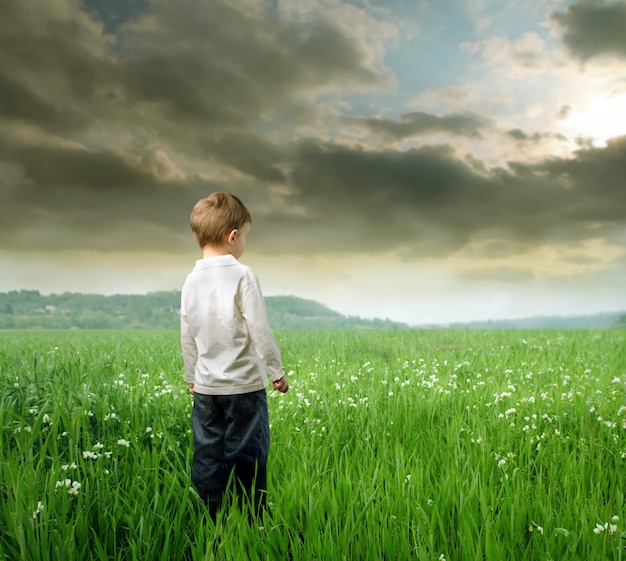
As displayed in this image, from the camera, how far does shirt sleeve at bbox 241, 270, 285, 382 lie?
3594 millimetres

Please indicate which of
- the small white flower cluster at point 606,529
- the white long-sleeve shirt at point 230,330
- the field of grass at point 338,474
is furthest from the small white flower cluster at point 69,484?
the small white flower cluster at point 606,529

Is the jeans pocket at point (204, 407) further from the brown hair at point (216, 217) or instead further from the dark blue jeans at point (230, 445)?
the brown hair at point (216, 217)

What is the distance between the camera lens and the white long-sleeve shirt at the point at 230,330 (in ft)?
11.9

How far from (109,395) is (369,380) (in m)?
3.80

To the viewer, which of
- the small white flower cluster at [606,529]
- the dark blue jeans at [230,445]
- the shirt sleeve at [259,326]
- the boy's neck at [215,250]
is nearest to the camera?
the small white flower cluster at [606,529]

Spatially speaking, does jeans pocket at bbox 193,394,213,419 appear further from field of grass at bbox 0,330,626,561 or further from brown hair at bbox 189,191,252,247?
brown hair at bbox 189,191,252,247

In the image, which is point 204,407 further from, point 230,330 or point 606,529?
point 606,529

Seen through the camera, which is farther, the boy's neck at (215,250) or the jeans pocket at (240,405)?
the boy's neck at (215,250)

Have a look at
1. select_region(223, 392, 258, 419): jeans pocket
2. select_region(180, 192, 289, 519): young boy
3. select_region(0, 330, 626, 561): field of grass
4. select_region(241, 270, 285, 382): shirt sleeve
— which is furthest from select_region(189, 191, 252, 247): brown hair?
select_region(0, 330, 626, 561): field of grass

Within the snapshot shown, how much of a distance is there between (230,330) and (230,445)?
837 millimetres

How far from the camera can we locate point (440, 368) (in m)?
9.13

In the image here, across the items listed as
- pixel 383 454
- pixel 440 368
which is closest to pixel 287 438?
pixel 383 454

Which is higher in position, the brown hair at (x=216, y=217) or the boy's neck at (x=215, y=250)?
the brown hair at (x=216, y=217)

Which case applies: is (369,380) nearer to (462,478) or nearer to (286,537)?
(462,478)
